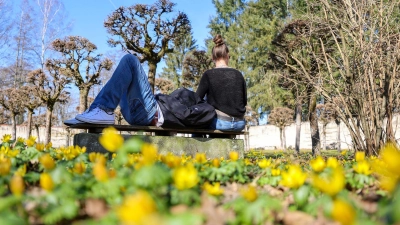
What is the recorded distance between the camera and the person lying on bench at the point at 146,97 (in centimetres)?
307

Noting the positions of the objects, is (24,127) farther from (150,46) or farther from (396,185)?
(396,185)

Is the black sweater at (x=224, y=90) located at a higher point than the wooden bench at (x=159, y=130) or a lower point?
higher

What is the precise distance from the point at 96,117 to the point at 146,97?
556 mm

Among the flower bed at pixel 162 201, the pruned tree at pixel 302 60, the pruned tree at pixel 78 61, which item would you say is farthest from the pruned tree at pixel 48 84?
the flower bed at pixel 162 201

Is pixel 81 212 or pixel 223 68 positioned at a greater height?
pixel 223 68

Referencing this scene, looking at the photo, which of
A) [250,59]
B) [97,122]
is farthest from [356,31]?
[250,59]

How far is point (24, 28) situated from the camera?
2561 cm

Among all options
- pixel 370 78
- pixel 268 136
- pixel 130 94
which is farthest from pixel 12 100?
pixel 268 136

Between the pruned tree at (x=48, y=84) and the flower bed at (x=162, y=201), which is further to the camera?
the pruned tree at (x=48, y=84)

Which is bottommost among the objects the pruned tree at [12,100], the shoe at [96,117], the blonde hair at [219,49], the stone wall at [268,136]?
the stone wall at [268,136]

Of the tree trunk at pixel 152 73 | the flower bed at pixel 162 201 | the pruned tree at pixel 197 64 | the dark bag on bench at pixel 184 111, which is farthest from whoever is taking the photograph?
the pruned tree at pixel 197 64

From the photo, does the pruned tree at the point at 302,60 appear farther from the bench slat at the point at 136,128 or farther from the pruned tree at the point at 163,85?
the pruned tree at the point at 163,85

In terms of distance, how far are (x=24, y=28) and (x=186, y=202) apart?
29251mm

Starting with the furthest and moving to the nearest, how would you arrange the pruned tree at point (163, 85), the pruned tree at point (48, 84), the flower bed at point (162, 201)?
the pruned tree at point (163, 85) < the pruned tree at point (48, 84) < the flower bed at point (162, 201)
